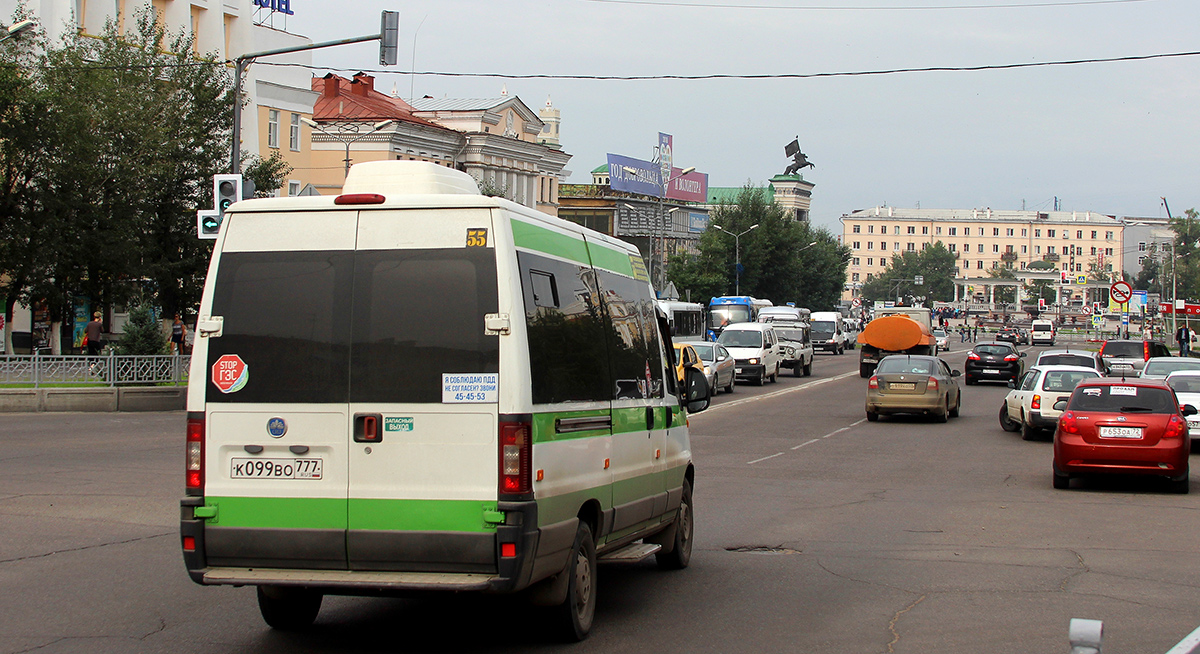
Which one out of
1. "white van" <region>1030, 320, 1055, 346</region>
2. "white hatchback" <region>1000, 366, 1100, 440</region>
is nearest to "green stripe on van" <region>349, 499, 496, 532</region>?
"white hatchback" <region>1000, 366, 1100, 440</region>

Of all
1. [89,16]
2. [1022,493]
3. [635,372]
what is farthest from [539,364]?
[89,16]

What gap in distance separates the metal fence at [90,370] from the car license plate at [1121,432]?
19575 mm

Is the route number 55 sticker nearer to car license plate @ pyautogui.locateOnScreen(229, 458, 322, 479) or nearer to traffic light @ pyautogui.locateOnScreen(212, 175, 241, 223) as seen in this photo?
car license plate @ pyautogui.locateOnScreen(229, 458, 322, 479)

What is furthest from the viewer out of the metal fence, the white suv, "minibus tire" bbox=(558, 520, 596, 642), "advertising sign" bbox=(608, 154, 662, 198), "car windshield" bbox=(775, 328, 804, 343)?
"advertising sign" bbox=(608, 154, 662, 198)

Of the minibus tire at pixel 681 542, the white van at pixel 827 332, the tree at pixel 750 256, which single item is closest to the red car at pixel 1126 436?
the minibus tire at pixel 681 542

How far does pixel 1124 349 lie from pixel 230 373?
39550mm

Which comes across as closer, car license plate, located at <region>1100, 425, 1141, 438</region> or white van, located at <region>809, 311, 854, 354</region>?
car license plate, located at <region>1100, 425, 1141, 438</region>

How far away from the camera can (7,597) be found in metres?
8.23

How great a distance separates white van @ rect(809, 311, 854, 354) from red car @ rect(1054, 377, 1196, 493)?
2379 inches

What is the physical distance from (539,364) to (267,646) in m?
2.32

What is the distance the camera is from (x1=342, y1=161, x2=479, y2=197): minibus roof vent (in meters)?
7.11

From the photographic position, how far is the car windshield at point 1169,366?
25156mm

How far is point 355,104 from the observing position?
73750 millimetres

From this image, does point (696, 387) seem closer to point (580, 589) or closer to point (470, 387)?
point (580, 589)
